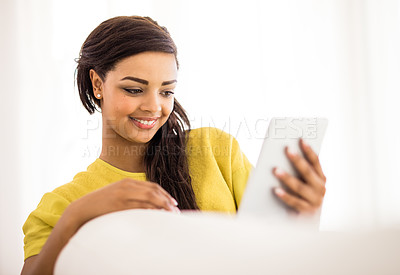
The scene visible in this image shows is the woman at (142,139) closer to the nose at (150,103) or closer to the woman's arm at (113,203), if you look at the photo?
the nose at (150,103)

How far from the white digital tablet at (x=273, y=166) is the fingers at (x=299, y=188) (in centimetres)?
1

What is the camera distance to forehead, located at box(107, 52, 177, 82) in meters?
1.19

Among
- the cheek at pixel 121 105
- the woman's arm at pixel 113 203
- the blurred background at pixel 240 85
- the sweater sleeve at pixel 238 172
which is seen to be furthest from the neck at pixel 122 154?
the blurred background at pixel 240 85

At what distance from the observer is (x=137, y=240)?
1.92ft

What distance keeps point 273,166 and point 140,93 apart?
19.8 inches

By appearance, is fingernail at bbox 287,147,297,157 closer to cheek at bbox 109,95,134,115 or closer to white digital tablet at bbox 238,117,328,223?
white digital tablet at bbox 238,117,328,223

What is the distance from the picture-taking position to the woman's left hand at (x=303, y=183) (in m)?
0.82

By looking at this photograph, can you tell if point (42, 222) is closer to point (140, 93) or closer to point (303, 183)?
point (140, 93)

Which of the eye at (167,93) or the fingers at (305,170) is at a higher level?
the eye at (167,93)

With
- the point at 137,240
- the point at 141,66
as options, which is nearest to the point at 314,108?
the point at 141,66

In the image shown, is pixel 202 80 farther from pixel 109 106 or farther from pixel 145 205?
pixel 145 205

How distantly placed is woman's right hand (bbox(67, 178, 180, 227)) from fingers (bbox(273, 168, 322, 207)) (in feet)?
0.62

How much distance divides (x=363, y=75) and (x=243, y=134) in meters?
0.72

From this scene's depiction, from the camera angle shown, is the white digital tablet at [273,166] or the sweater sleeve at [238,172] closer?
the white digital tablet at [273,166]
